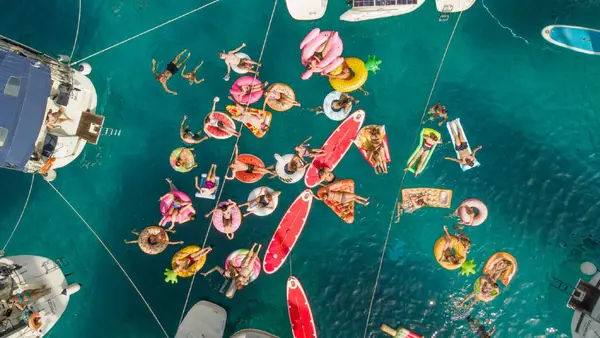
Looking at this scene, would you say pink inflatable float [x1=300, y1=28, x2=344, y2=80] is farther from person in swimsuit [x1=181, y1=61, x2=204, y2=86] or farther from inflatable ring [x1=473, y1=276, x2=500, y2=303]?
inflatable ring [x1=473, y1=276, x2=500, y2=303]

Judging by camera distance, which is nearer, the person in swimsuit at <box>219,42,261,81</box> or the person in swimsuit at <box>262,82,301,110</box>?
the person in swimsuit at <box>219,42,261,81</box>

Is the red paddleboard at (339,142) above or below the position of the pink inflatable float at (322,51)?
below

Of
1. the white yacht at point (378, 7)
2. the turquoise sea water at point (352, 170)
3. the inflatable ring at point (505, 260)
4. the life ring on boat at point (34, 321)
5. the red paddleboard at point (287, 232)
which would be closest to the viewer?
the life ring on boat at point (34, 321)

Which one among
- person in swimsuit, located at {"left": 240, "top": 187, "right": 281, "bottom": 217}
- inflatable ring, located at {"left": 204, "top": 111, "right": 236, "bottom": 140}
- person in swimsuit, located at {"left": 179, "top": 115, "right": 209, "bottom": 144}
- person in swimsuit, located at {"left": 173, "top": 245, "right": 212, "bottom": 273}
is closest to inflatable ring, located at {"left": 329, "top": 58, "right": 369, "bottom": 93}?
inflatable ring, located at {"left": 204, "top": 111, "right": 236, "bottom": 140}

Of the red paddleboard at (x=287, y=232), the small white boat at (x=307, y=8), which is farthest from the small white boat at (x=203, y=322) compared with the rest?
the small white boat at (x=307, y=8)

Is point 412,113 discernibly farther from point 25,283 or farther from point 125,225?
point 25,283

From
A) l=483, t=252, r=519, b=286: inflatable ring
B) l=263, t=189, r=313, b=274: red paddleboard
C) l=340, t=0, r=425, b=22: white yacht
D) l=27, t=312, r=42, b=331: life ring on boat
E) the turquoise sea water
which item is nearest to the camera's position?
l=27, t=312, r=42, b=331: life ring on boat

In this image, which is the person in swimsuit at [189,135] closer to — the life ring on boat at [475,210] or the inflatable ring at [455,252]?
the inflatable ring at [455,252]
